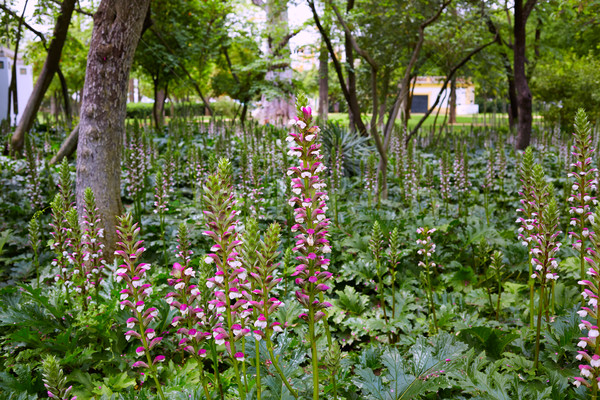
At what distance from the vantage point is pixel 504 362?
9.78ft

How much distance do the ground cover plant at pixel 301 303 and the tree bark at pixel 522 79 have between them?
6396 millimetres

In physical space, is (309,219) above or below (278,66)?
below

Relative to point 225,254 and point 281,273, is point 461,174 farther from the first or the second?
point 225,254

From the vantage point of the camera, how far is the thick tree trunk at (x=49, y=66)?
8.80 meters

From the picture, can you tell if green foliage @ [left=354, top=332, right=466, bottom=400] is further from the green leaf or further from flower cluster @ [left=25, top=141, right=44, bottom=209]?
flower cluster @ [left=25, top=141, right=44, bottom=209]

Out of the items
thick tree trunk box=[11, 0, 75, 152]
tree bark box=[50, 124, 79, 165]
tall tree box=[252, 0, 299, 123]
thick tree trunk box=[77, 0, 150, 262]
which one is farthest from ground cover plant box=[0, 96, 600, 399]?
tall tree box=[252, 0, 299, 123]

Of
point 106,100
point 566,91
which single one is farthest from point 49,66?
point 566,91

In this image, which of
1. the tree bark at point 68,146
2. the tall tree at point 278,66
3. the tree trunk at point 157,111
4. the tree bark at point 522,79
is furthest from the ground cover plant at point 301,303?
the tree trunk at point 157,111

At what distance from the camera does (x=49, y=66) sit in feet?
30.3

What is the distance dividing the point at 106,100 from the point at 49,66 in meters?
5.57

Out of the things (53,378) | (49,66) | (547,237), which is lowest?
(53,378)

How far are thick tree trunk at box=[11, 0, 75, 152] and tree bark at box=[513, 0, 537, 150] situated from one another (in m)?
11.2

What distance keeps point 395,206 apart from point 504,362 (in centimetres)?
407

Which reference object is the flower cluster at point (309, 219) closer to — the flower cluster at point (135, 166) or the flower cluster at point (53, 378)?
the flower cluster at point (53, 378)
